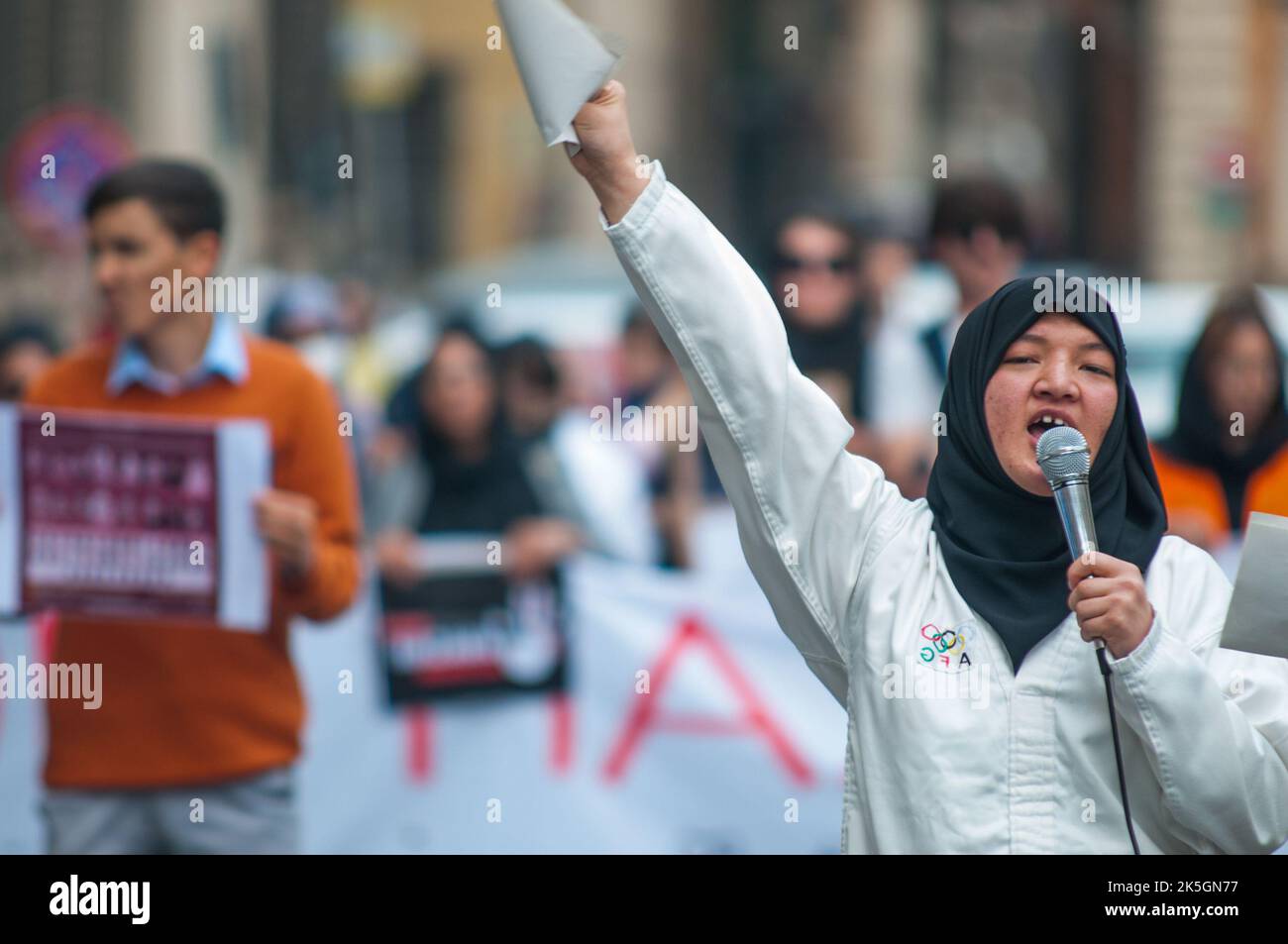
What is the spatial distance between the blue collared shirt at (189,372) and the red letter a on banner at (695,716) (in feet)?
6.52

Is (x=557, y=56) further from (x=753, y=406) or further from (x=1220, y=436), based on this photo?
(x=1220, y=436)

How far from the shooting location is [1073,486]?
8.22ft

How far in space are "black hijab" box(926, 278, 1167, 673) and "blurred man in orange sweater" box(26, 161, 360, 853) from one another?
201 centimetres

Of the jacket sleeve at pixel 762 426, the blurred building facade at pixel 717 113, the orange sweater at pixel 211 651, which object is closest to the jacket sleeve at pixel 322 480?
the orange sweater at pixel 211 651

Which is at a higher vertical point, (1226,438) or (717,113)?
(717,113)

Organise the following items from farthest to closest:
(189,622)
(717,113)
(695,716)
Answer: (717,113), (695,716), (189,622)

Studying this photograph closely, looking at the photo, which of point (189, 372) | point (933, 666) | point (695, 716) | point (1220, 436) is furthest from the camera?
point (695, 716)

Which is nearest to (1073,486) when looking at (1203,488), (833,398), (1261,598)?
(1261,598)

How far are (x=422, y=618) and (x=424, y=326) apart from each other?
27.0ft

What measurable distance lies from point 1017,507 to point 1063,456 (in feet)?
0.65

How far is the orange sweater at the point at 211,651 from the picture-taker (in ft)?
14.0

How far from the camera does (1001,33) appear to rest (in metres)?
37.2

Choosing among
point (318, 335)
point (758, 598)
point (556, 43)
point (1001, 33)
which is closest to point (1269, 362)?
point (758, 598)

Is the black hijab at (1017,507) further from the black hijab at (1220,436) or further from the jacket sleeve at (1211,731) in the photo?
the black hijab at (1220,436)
